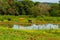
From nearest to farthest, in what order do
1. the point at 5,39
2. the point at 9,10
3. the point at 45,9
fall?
the point at 5,39
the point at 9,10
the point at 45,9

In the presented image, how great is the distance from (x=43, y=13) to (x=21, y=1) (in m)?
5.21

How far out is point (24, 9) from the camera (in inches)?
1535

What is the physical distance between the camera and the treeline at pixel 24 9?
36844 mm

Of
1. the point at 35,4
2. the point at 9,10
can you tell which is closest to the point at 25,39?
the point at 9,10

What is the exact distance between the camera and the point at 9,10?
36.6 m

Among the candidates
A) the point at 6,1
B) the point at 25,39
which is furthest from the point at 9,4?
the point at 25,39

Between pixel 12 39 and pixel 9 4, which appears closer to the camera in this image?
pixel 12 39

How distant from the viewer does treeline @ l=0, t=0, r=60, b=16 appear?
121 ft

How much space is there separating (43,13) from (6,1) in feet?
25.3

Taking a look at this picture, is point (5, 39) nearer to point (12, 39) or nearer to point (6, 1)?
point (12, 39)

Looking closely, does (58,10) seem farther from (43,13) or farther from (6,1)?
(6,1)

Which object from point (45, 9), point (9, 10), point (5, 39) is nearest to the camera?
point (5, 39)

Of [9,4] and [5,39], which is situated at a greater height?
[5,39]

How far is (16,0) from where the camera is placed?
4038 centimetres
